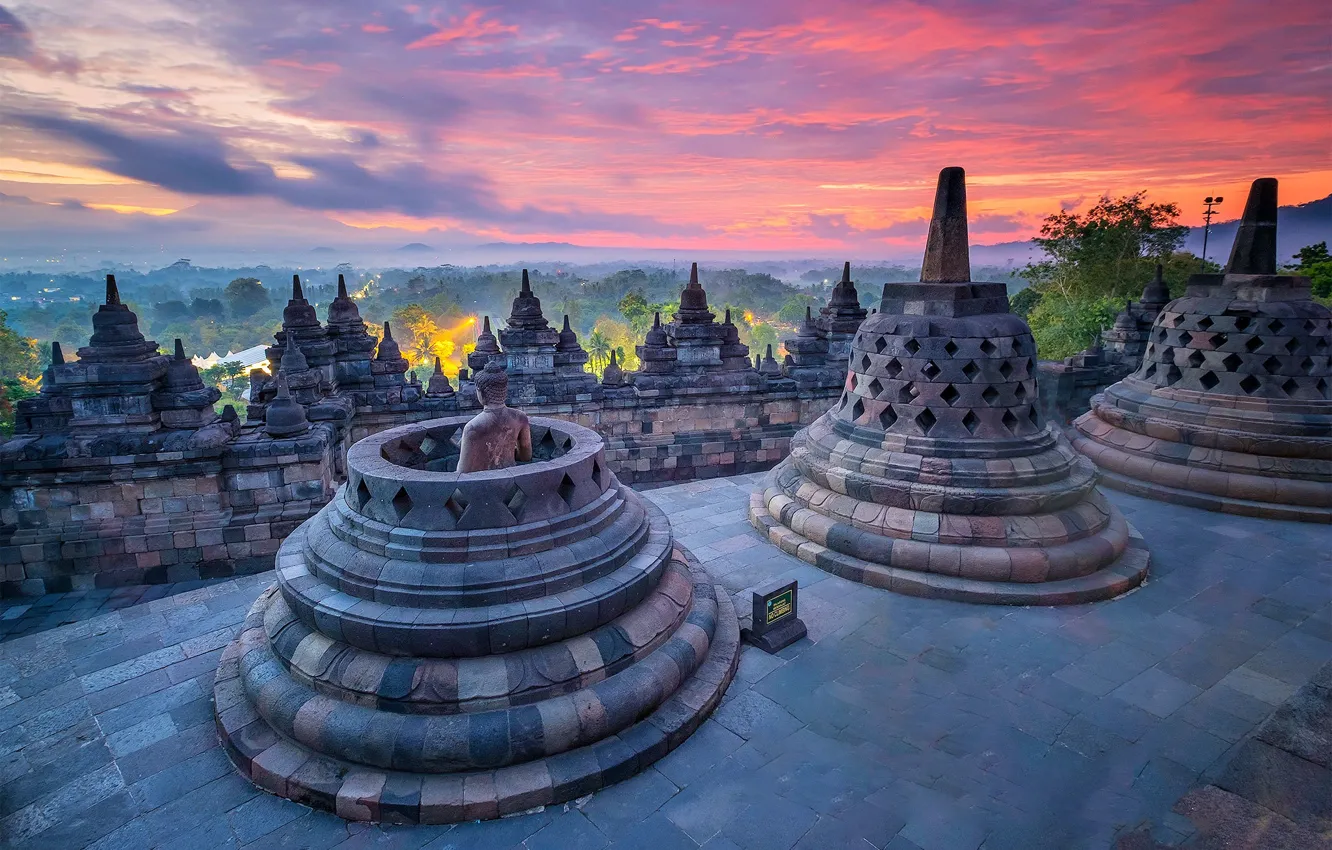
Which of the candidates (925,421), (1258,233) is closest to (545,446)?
(925,421)

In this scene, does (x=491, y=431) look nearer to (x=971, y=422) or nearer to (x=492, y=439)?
(x=492, y=439)

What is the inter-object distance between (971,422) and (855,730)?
4125mm

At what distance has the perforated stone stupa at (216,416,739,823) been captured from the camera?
4.43 m

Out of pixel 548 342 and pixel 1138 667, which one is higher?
pixel 548 342

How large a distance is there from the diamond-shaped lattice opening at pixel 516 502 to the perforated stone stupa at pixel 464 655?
19 mm

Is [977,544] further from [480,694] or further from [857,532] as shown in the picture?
[480,694]

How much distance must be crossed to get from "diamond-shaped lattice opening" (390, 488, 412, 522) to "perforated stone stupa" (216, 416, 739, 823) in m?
0.02

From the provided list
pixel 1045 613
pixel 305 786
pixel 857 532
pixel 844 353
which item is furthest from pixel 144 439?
pixel 844 353

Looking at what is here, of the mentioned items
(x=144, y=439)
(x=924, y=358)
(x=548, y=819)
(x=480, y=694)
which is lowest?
(x=548, y=819)

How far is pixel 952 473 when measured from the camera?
24.3 feet

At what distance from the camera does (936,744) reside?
4.85 meters

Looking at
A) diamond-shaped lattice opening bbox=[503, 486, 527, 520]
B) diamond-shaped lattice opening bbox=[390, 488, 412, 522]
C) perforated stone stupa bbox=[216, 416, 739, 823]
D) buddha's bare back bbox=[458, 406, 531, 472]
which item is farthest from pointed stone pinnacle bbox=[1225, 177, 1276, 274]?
diamond-shaped lattice opening bbox=[390, 488, 412, 522]

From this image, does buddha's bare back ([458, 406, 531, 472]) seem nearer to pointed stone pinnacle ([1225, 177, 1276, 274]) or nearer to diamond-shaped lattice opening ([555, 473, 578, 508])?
diamond-shaped lattice opening ([555, 473, 578, 508])

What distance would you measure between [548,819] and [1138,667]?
5.03 meters
